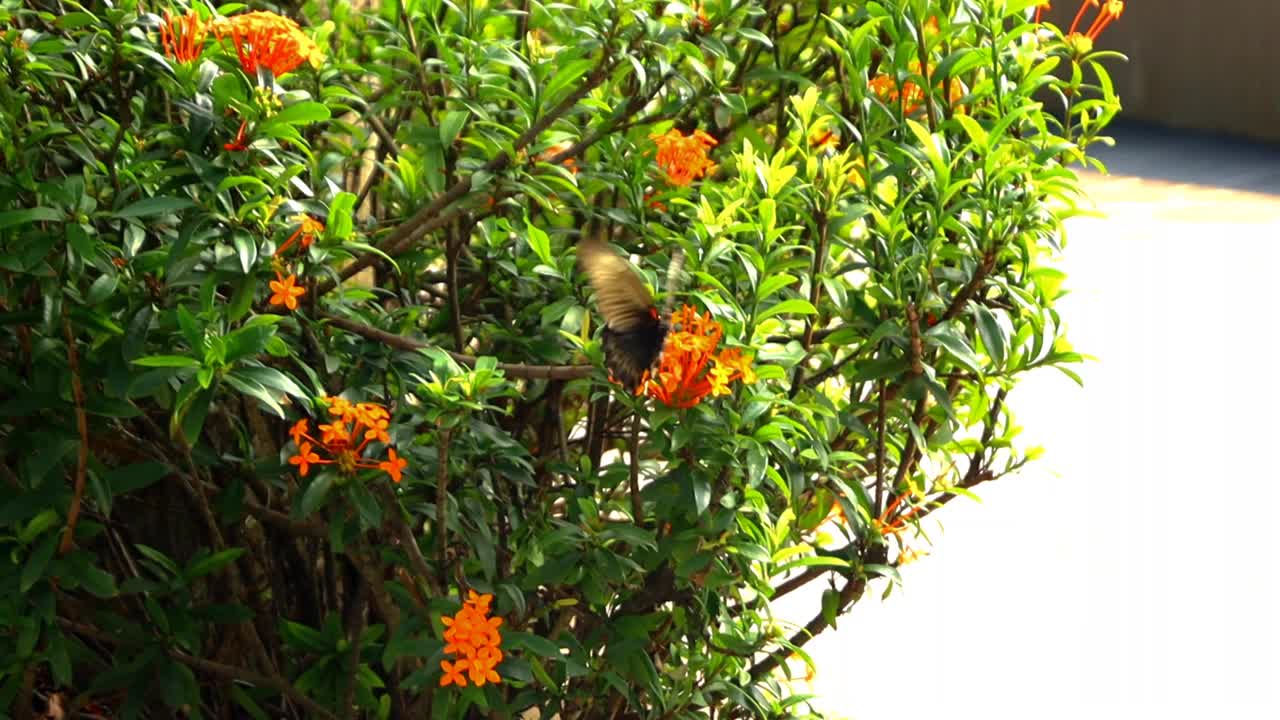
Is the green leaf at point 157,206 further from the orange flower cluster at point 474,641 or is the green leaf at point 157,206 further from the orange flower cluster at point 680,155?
the orange flower cluster at point 680,155

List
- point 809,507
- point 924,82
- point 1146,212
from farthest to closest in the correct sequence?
point 1146,212
point 809,507
point 924,82

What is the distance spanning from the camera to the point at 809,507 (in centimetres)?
206

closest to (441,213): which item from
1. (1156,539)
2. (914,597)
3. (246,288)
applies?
(246,288)

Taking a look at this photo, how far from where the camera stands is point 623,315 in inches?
59.1

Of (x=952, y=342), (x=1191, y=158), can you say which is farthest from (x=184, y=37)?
(x=1191, y=158)

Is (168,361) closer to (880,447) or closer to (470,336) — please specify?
(470,336)

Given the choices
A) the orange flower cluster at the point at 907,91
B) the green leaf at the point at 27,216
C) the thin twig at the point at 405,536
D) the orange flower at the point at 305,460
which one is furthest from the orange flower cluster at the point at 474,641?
the orange flower cluster at the point at 907,91

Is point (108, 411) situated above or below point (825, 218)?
below

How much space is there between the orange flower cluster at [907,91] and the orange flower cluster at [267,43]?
2.62ft

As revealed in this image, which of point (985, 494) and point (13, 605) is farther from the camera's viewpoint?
point (985, 494)

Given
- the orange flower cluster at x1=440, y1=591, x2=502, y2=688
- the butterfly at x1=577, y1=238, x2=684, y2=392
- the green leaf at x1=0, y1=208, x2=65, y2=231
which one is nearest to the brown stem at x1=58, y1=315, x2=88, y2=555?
the green leaf at x1=0, y1=208, x2=65, y2=231

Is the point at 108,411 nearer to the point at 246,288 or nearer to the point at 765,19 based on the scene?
the point at 246,288

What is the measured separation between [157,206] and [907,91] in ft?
3.23

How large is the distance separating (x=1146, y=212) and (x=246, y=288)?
6976 millimetres
